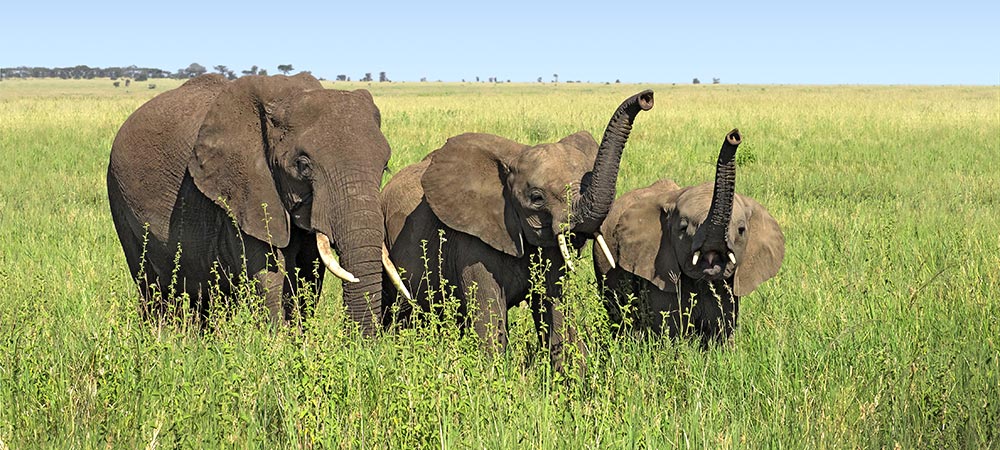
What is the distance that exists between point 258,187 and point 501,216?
133 cm

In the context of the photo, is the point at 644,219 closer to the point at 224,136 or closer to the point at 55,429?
the point at 224,136

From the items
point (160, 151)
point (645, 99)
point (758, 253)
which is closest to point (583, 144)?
point (645, 99)

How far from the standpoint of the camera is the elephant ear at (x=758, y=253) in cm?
575

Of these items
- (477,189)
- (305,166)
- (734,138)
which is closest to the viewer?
(734,138)

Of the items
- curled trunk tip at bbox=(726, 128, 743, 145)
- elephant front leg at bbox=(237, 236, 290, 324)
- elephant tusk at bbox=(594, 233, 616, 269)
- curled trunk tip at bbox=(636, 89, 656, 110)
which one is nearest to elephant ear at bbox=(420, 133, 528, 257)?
elephant tusk at bbox=(594, 233, 616, 269)

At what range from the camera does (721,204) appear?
523 cm

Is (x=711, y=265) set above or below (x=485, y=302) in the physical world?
above

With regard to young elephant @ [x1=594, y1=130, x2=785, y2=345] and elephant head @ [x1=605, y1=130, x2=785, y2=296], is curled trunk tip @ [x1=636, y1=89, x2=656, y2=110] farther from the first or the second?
young elephant @ [x1=594, y1=130, x2=785, y2=345]

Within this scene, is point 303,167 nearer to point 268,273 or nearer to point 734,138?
point 268,273

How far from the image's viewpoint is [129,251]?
22.9 feet

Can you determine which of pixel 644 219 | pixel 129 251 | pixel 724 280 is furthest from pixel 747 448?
pixel 129 251

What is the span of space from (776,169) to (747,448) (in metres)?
11.4

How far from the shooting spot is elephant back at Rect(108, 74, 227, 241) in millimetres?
6223

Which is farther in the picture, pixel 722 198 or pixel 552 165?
pixel 552 165
